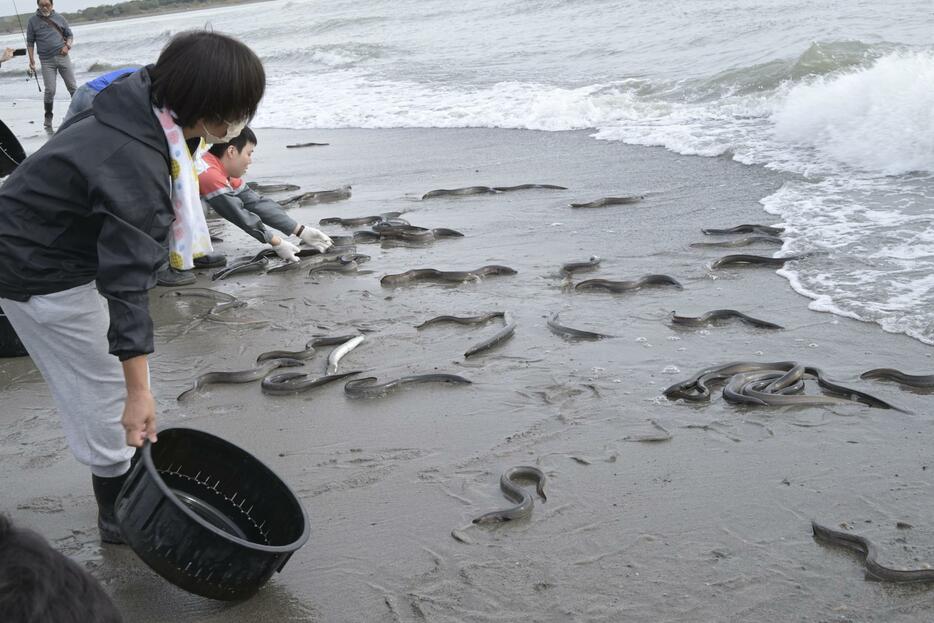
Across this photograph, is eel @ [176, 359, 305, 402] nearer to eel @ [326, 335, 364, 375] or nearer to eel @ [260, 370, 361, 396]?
eel @ [260, 370, 361, 396]

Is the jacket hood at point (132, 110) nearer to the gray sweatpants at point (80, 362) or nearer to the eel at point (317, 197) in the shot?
the gray sweatpants at point (80, 362)

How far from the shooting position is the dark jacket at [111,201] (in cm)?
284

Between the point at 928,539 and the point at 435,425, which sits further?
the point at 435,425

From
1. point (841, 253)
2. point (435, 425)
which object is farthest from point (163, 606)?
point (841, 253)

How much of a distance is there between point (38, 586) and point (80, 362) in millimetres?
1752

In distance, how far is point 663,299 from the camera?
626cm

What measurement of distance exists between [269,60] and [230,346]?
81.1 feet

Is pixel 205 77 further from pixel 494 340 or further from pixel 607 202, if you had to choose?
pixel 607 202

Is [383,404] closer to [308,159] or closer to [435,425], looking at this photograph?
[435,425]

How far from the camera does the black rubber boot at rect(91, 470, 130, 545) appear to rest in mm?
3547

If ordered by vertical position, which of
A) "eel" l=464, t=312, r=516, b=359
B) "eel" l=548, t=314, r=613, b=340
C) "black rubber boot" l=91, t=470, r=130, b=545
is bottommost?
"eel" l=548, t=314, r=613, b=340

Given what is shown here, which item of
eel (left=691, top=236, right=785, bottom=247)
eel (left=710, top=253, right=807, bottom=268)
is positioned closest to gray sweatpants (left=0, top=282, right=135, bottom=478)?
eel (left=710, top=253, right=807, bottom=268)

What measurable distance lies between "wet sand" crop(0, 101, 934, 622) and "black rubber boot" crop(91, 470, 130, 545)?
0.05 meters

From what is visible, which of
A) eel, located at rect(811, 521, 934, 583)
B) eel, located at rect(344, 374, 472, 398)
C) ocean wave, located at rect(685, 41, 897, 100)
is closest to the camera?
eel, located at rect(811, 521, 934, 583)
